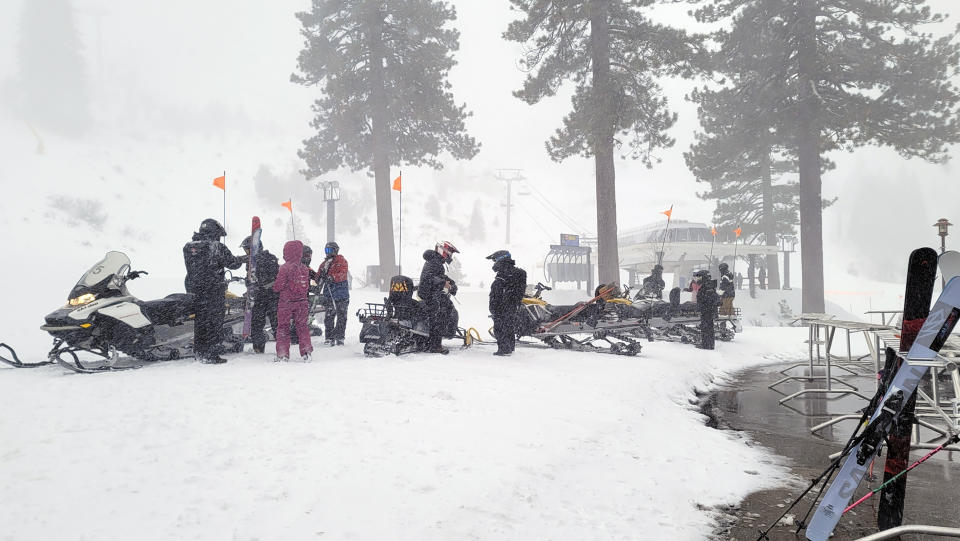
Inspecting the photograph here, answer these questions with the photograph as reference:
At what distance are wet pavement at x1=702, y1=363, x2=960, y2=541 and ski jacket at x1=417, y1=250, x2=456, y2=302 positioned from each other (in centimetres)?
434

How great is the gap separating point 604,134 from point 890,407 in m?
15.5

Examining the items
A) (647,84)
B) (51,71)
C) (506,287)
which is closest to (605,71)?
(647,84)

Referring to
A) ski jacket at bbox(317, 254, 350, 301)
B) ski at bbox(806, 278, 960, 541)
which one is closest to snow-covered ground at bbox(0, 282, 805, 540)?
ski at bbox(806, 278, 960, 541)

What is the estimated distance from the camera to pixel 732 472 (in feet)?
14.3

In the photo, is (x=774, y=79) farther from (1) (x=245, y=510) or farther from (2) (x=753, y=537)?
(1) (x=245, y=510)

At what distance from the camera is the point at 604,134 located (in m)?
17.2

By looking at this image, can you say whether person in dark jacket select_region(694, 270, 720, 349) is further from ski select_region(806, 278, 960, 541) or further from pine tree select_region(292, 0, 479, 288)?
pine tree select_region(292, 0, 479, 288)

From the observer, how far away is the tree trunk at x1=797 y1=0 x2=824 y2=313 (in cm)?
1989

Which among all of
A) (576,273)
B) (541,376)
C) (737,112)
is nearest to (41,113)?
(576,273)

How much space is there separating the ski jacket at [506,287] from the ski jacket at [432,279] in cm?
84

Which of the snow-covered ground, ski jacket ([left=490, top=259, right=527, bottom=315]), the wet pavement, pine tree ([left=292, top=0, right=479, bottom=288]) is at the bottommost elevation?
the wet pavement

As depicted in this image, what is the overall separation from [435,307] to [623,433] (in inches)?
177

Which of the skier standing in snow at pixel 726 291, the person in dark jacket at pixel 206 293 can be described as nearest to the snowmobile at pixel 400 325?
the person in dark jacket at pixel 206 293

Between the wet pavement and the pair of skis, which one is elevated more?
the pair of skis
